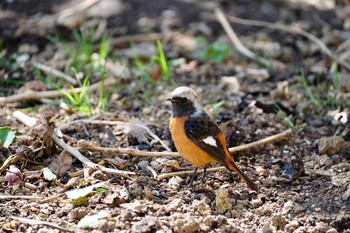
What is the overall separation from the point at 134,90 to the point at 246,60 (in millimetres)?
1731

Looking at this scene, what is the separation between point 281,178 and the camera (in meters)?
5.40

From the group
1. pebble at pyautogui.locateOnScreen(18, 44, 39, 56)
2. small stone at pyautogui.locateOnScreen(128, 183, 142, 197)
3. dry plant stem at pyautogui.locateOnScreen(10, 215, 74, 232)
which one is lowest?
small stone at pyautogui.locateOnScreen(128, 183, 142, 197)

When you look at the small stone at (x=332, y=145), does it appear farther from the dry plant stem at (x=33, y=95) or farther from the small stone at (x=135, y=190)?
the dry plant stem at (x=33, y=95)

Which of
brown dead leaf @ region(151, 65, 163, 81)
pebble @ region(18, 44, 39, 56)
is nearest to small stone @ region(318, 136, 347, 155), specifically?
brown dead leaf @ region(151, 65, 163, 81)

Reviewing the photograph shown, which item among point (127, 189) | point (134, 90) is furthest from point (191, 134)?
point (134, 90)

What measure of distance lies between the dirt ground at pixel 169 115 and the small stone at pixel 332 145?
0.01 m

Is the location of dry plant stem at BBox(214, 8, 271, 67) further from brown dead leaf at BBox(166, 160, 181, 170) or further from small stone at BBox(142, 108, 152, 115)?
brown dead leaf at BBox(166, 160, 181, 170)

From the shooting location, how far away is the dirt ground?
15.7ft

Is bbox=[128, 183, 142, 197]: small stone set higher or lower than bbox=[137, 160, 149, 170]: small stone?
higher

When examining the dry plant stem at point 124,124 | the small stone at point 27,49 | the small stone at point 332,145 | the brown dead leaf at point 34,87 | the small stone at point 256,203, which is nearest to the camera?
the small stone at point 256,203

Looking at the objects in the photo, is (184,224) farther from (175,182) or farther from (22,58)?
(22,58)

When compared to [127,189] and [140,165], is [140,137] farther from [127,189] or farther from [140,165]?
[127,189]

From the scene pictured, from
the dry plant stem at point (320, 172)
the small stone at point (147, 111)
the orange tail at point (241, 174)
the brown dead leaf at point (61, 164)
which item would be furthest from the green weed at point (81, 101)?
the dry plant stem at point (320, 172)

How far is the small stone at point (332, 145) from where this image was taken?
5766 millimetres
